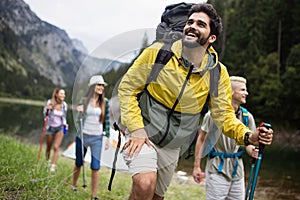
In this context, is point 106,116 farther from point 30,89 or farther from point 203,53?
point 30,89

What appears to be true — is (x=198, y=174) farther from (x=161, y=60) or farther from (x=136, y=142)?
(x=161, y=60)

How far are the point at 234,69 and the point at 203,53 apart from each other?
135 ft

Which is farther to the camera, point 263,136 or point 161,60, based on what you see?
point 161,60

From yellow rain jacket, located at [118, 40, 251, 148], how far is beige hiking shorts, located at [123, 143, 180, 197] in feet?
0.33

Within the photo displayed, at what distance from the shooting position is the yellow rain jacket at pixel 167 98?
2.68m

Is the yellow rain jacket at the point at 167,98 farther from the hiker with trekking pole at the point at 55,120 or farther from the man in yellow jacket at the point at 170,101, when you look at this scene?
the hiker with trekking pole at the point at 55,120

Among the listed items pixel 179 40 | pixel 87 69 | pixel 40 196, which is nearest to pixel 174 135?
pixel 179 40

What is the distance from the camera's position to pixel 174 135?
288cm

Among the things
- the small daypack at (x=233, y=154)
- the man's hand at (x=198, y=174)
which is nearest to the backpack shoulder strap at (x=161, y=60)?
the small daypack at (x=233, y=154)

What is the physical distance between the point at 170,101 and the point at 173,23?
718 mm

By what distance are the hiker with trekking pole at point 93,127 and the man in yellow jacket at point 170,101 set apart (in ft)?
9.41

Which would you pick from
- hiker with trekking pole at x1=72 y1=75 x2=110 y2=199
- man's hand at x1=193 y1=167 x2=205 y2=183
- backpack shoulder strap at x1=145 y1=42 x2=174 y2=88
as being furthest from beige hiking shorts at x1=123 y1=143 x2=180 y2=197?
hiker with trekking pole at x1=72 y1=75 x2=110 y2=199

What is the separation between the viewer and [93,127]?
19.5 feet

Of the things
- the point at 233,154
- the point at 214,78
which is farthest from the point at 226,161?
the point at 214,78
